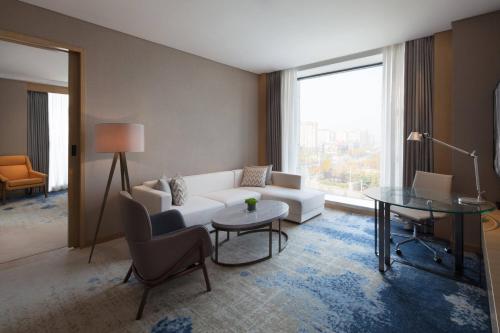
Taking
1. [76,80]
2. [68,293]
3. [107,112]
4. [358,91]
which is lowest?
[68,293]

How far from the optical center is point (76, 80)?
10.1ft

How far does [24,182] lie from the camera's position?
522 centimetres

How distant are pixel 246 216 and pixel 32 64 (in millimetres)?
5089

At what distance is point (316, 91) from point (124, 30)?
141 inches

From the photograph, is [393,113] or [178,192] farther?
[393,113]

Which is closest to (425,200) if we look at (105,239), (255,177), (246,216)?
(246,216)

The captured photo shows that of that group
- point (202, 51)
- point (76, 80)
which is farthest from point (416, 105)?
point (76, 80)

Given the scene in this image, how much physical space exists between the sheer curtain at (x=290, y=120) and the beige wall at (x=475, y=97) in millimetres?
2633

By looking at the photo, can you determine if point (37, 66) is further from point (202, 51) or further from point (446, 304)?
point (446, 304)

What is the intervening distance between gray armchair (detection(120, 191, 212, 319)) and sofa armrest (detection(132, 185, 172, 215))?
40.6 inches

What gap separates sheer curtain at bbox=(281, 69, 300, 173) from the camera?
5.19 metres

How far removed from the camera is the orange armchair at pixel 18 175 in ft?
16.6

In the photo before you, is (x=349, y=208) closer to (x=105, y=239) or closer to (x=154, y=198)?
(x=154, y=198)

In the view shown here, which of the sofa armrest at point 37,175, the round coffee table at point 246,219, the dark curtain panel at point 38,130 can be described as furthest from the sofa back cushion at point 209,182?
the dark curtain panel at point 38,130
